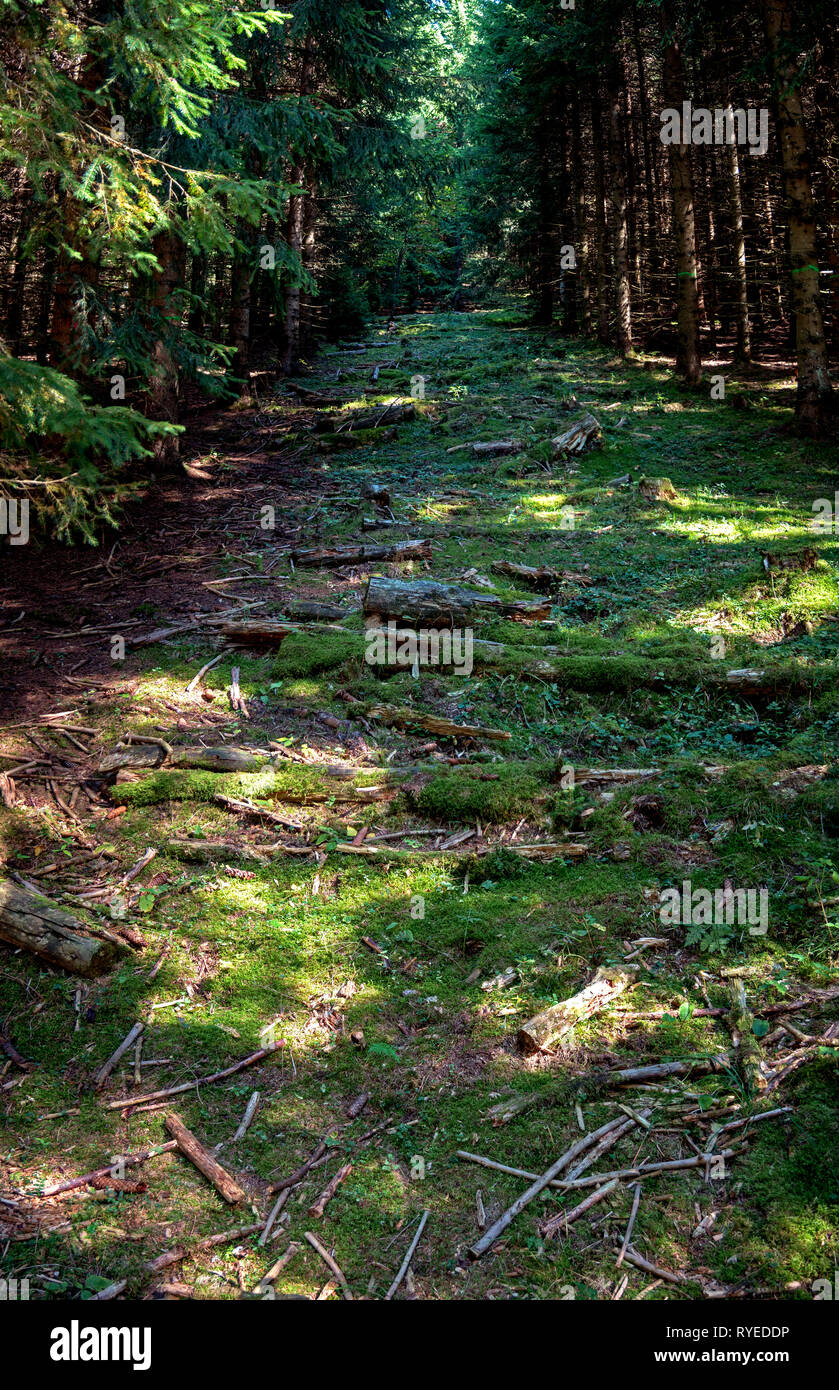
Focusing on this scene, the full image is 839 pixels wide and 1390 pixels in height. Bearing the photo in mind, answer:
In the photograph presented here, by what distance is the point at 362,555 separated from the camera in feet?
37.8

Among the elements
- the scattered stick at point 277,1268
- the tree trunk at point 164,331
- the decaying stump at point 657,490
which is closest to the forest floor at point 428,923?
the scattered stick at point 277,1268

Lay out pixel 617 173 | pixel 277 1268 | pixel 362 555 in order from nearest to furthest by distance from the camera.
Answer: pixel 277 1268
pixel 362 555
pixel 617 173

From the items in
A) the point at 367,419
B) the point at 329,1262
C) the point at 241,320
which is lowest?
the point at 329,1262

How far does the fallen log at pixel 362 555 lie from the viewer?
11.3 m

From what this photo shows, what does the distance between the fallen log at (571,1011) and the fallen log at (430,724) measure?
3.05 metres

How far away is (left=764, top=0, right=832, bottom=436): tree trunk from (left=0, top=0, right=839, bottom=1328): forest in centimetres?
8

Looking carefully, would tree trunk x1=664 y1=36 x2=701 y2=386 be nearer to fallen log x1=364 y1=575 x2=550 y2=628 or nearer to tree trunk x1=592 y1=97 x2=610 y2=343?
tree trunk x1=592 y1=97 x2=610 y2=343

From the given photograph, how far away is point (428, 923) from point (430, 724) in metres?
2.52

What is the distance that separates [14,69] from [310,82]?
36.9 feet

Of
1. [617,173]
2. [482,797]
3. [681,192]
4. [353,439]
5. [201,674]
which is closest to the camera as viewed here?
[482,797]

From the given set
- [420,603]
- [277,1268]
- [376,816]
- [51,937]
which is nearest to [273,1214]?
[277,1268]

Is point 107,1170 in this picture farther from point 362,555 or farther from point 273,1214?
point 362,555

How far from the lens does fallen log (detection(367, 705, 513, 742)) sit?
299 inches

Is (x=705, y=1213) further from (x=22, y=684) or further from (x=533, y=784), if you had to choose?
(x=22, y=684)
